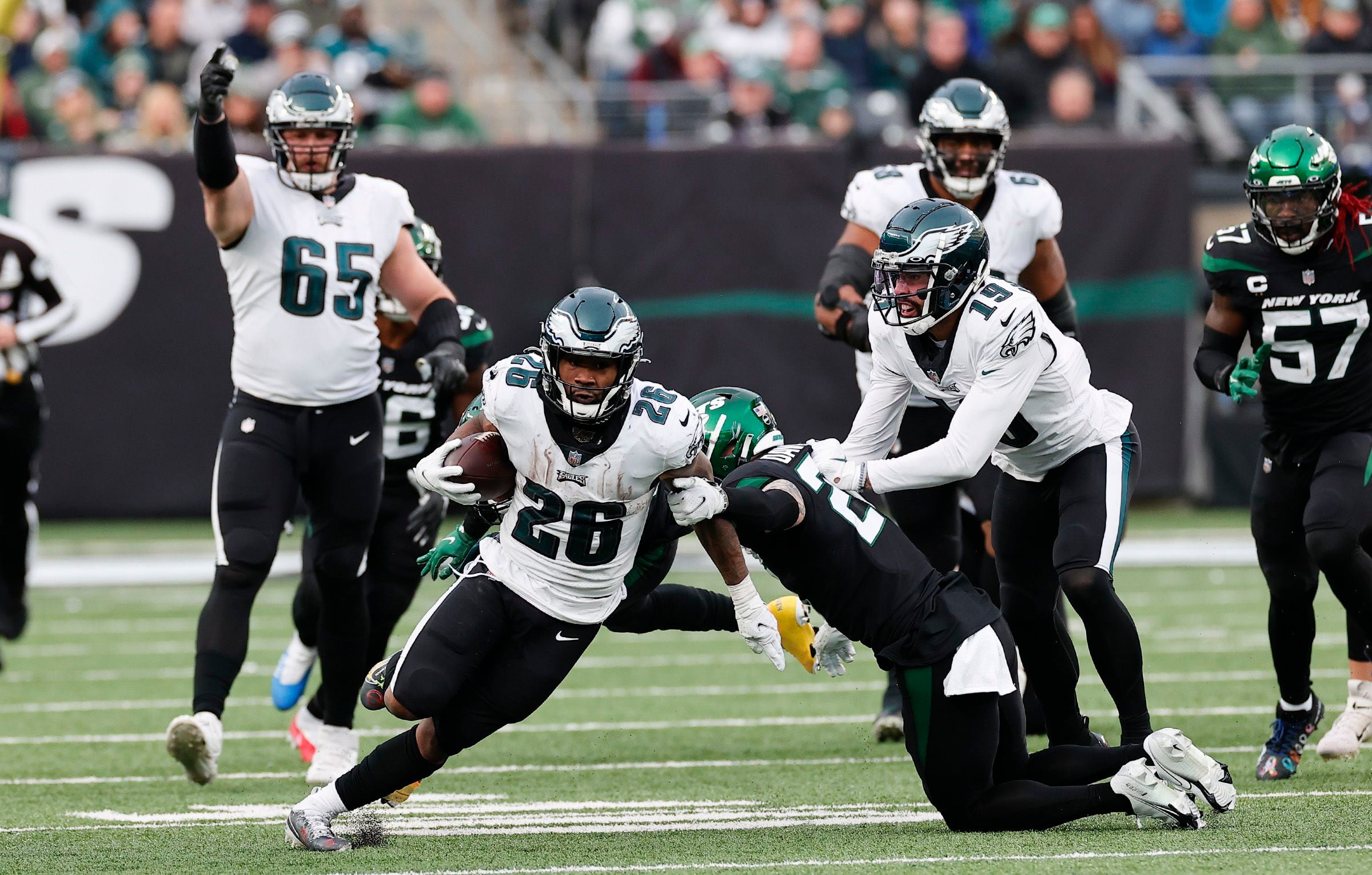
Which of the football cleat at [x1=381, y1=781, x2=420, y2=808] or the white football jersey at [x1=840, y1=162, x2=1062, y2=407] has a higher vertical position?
the white football jersey at [x1=840, y1=162, x2=1062, y2=407]

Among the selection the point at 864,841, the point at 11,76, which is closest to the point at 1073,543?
the point at 864,841

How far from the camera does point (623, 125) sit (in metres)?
13.8

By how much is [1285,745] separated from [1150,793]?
114 cm

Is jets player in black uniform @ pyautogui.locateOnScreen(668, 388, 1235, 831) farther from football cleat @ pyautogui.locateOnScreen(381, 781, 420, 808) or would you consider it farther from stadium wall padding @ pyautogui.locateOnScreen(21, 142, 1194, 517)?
stadium wall padding @ pyautogui.locateOnScreen(21, 142, 1194, 517)

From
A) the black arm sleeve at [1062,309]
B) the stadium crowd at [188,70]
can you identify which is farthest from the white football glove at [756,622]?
the stadium crowd at [188,70]

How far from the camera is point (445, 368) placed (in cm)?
556

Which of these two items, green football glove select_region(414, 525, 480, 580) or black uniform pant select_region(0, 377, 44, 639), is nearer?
green football glove select_region(414, 525, 480, 580)

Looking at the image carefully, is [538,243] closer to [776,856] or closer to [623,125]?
[623,125]

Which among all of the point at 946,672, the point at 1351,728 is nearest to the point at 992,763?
the point at 946,672

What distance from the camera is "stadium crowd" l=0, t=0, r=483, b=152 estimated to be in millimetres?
12930

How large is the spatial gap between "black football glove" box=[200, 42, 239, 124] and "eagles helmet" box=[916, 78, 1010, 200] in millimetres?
2181

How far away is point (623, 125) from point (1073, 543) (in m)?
9.22

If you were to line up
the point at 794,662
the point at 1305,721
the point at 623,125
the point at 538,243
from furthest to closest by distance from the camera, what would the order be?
the point at 623,125 < the point at 538,243 < the point at 794,662 < the point at 1305,721

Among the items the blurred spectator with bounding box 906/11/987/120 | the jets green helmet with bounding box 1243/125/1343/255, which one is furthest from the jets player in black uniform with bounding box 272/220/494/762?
the blurred spectator with bounding box 906/11/987/120
